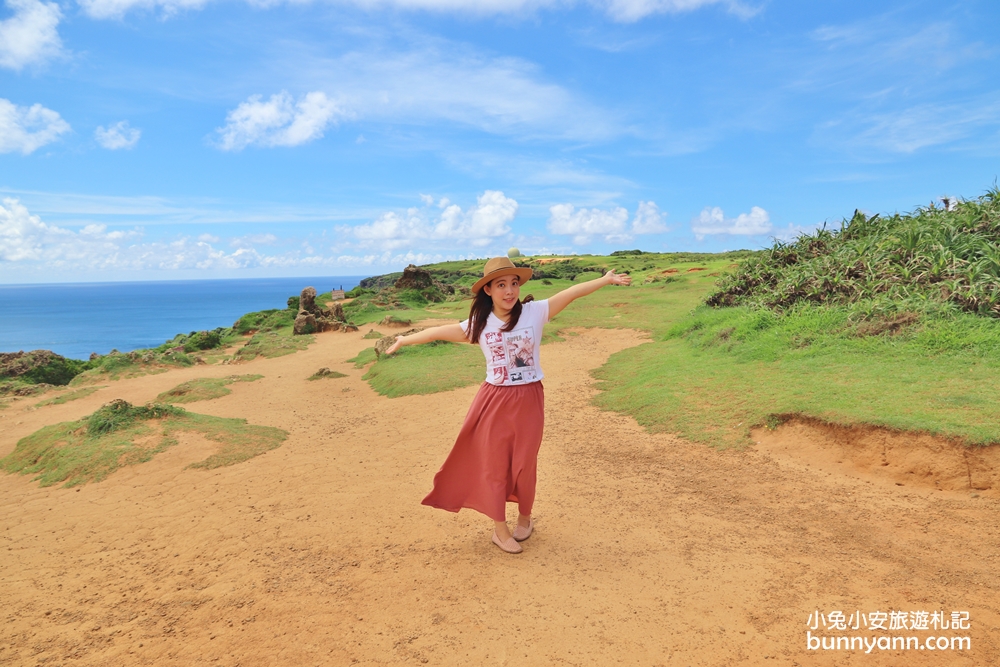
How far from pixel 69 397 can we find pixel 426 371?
25.9 feet

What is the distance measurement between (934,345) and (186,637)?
8.88 metres

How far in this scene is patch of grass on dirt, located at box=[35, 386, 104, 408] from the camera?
12438mm

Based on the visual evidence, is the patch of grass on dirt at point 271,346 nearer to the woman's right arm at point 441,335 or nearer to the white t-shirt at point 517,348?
the woman's right arm at point 441,335

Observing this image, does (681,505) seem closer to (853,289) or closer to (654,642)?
(654,642)

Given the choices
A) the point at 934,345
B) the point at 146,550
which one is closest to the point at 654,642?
the point at 146,550

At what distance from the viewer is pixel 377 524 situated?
17.2ft

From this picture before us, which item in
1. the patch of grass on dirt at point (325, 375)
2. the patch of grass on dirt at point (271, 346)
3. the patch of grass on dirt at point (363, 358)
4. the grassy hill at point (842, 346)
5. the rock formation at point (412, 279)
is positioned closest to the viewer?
the grassy hill at point (842, 346)

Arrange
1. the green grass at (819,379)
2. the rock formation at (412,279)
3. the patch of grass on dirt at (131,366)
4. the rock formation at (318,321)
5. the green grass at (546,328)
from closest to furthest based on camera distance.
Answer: the green grass at (819,379) < the green grass at (546,328) < the patch of grass on dirt at (131,366) < the rock formation at (318,321) < the rock formation at (412,279)

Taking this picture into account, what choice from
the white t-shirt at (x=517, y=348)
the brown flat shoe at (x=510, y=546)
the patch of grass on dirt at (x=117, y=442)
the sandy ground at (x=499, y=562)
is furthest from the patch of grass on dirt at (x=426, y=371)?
the white t-shirt at (x=517, y=348)

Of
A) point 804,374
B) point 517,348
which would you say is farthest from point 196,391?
point 804,374

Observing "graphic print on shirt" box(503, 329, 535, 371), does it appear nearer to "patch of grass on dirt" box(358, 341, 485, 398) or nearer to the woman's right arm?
the woman's right arm

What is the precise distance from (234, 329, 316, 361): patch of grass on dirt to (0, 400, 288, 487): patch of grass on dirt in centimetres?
812

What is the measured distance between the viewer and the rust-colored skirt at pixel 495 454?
4.18 meters

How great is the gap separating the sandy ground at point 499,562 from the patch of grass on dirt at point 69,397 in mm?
6182
